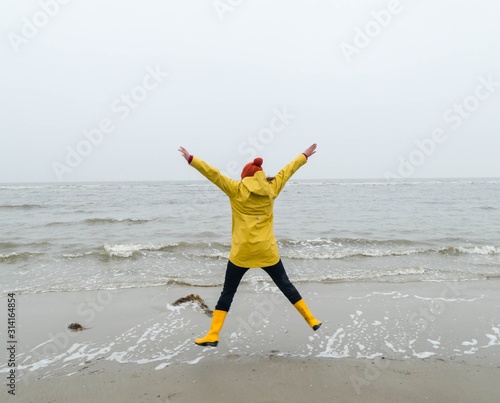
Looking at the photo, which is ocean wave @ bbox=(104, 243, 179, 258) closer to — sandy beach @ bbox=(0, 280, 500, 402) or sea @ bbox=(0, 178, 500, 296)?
sea @ bbox=(0, 178, 500, 296)

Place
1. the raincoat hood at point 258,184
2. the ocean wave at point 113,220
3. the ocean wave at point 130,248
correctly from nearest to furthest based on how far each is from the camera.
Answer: the raincoat hood at point 258,184
the ocean wave at point 130,248
the ocean wave at point 113,220

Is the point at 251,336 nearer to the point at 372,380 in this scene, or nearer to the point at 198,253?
the point at 372,380

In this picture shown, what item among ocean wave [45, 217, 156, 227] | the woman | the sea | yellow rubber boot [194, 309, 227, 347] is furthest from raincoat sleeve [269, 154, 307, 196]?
ocean wave [45, 217, 156, 227]

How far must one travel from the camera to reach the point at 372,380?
3.25 metres

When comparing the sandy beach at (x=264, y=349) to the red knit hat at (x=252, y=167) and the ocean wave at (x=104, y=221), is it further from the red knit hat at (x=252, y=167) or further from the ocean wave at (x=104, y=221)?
the ocean wave at (x=104, y=221)

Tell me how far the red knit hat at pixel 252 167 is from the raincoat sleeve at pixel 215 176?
163mm

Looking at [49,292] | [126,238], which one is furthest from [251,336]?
[126,238]

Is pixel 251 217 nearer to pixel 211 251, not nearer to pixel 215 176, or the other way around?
pixel 215 176

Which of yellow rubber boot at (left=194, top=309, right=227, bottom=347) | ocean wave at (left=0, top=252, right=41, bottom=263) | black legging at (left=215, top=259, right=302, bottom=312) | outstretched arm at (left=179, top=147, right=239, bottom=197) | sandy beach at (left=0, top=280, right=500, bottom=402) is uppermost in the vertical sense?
outstretched arm at (left=179, top=147, right=239, bottom=197)

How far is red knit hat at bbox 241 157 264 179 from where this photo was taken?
374 centimetres

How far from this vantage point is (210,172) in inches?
138

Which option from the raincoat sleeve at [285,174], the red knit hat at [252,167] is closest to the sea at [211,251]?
the raincoat sleeve at [285,174]

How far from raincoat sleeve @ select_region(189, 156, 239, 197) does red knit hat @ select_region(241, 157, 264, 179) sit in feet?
0.53

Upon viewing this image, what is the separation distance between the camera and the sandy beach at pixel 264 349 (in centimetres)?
311
